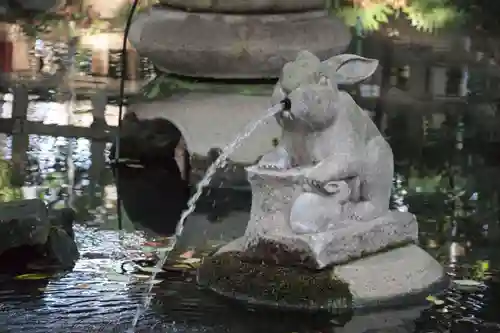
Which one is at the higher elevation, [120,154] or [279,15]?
[279,15]

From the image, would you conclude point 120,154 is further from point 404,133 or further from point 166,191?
point 404,133

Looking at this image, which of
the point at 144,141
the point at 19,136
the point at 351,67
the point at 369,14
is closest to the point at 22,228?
the point at 351,67

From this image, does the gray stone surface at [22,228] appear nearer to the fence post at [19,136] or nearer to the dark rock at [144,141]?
the fence post at [19,136]

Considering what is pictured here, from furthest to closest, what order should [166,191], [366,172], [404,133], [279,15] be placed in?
[404,133] → [279,15] → [166,191] → [366,172]

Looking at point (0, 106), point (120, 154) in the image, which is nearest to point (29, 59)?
point (0, 106)

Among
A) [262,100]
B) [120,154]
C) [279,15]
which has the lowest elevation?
[120,154]

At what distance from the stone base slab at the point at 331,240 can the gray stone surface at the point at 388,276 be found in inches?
1.4

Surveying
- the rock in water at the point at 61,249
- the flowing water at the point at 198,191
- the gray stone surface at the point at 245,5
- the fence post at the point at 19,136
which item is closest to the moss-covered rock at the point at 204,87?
the gray stone surface at the point at 245,5

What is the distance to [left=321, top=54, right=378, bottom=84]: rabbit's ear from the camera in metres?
3.37

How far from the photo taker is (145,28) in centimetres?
538

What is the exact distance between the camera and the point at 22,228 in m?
3.55

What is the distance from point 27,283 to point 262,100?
209 centimetres

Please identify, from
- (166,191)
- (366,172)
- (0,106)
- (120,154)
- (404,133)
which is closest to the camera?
(366,172)

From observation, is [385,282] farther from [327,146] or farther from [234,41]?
[234,41]
